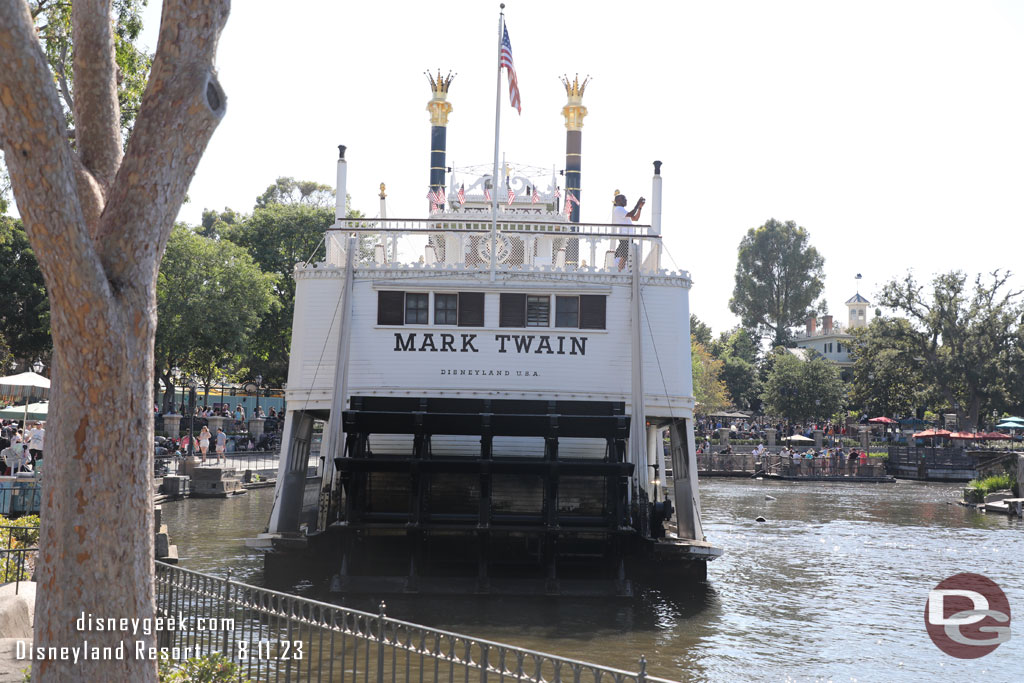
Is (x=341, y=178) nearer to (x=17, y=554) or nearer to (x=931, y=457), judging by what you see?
(x=17, y=554)

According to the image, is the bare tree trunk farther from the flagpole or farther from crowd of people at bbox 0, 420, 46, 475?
crowd of people at bbox 0, 420, 46, 475

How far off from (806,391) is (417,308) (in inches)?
2227

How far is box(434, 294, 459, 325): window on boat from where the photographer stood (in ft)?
53.5

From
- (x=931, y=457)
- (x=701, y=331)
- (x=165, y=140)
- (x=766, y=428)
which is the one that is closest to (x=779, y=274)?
(x=701, y=331)

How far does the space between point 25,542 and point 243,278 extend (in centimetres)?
3002

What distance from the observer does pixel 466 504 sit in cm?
1714

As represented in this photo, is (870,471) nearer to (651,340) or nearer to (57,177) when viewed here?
(651,340)

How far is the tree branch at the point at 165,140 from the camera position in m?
5.63

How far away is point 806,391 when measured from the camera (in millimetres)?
68000

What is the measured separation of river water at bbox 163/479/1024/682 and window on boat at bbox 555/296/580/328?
4652 mm

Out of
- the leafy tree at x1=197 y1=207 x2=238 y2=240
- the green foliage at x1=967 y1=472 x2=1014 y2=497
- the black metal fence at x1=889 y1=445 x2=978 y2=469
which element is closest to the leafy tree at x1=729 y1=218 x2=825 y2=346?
the black metal fence at x1=889 y1=445 x2=978 y2=469

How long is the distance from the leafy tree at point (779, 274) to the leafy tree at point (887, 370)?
25.0 m

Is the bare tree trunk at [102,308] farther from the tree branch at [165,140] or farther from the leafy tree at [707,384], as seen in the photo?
the leafy tree at [707,384]

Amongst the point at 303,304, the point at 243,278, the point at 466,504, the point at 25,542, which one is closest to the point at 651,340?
the point at 466,504
